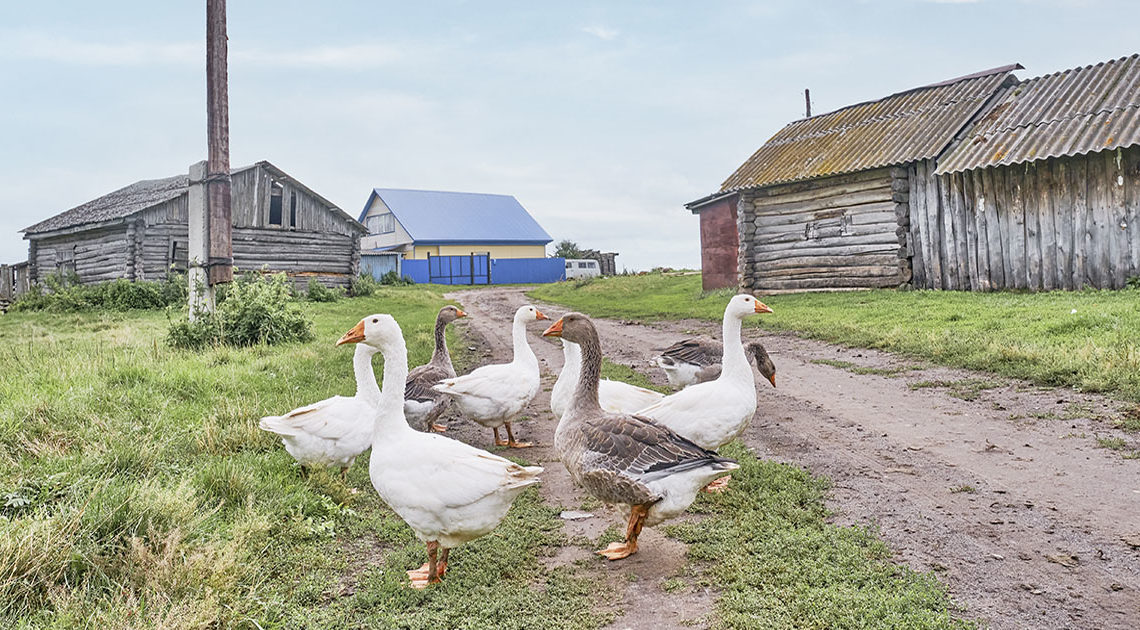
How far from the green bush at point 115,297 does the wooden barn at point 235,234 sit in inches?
65.9

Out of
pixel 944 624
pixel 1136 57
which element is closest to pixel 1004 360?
pixel 944 624

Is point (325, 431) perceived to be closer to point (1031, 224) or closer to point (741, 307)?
point (741, 307)

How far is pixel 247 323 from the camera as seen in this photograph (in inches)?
521

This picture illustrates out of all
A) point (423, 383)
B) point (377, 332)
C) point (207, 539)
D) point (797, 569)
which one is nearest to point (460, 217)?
point (423, 383)

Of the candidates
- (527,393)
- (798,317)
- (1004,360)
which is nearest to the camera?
(527,393)

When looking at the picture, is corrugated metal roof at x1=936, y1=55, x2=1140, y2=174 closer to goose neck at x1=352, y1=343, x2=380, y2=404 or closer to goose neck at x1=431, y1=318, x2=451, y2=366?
goose neck at x1=431, y1=318, x2=451, y2=366

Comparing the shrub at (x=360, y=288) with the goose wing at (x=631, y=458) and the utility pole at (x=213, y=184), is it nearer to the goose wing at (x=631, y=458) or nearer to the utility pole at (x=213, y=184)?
the utility pole at (x=213, y=184)

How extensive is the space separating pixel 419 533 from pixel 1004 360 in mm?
8236

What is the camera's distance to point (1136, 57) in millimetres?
17750

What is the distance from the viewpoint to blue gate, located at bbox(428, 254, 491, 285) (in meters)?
49.0

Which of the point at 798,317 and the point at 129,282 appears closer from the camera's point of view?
the point at 798,317

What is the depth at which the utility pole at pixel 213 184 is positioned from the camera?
40.1ft

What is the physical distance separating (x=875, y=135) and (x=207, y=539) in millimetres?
21394

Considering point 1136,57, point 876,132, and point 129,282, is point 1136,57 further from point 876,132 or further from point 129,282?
point 129,282
